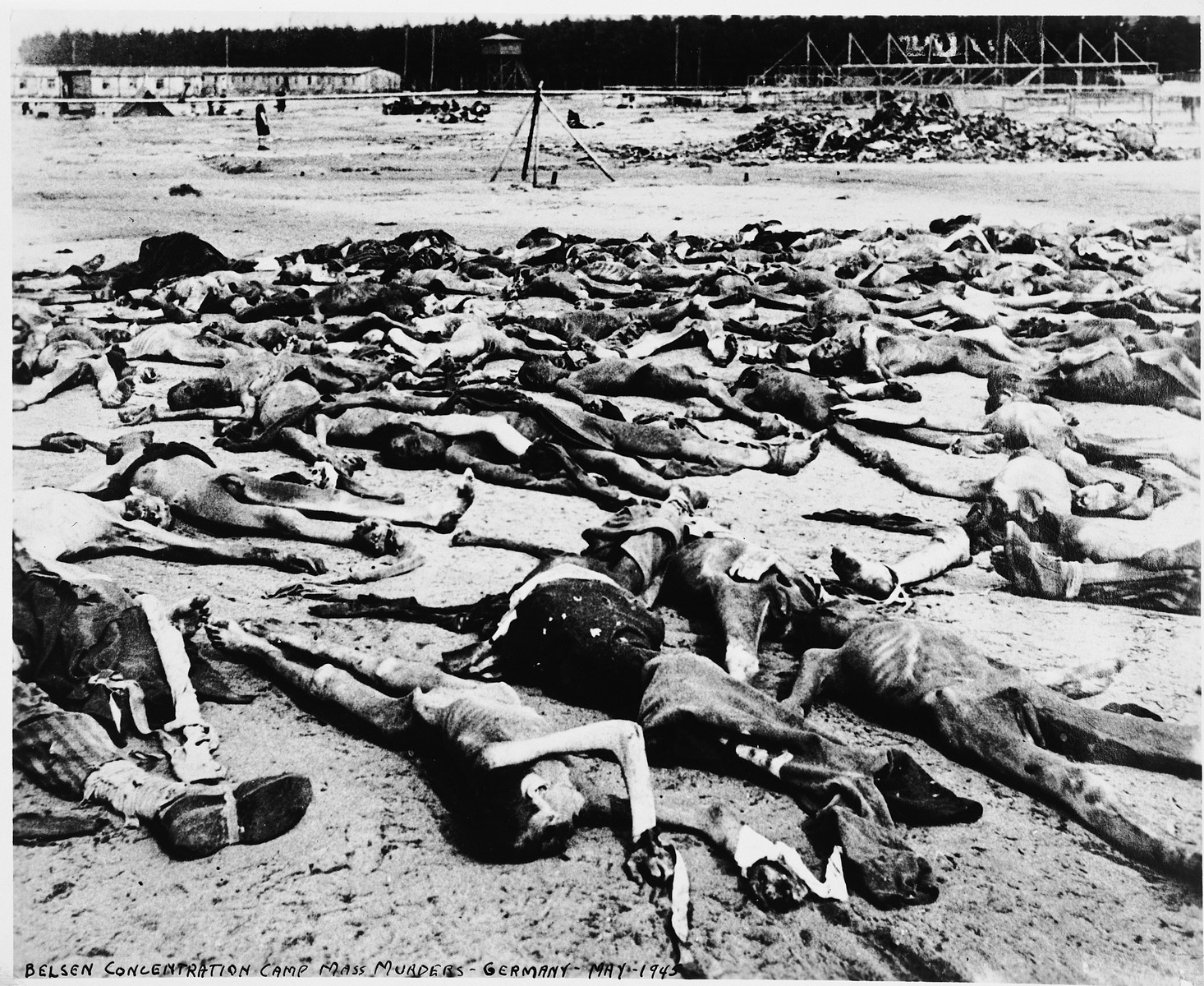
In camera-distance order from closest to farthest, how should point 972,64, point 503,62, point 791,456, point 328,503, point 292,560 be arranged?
point 292,560, point 328,503, point 972,64, point 791,456, point 503,62

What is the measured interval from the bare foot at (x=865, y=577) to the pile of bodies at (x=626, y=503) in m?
0.02

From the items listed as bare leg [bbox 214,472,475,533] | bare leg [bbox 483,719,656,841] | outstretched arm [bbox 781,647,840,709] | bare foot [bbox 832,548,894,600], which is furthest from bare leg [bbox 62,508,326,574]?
bare foot [bbox 832,548,894,600]

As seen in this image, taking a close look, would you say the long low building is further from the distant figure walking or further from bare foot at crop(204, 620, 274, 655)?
bare foot at crop(204, 620, 274, 655)

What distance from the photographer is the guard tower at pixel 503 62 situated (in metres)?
5.48

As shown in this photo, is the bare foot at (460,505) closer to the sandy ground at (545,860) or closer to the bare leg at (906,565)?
the sandy ground at (545,860)

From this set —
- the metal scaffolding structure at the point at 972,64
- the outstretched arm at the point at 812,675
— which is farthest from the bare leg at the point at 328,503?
the metal scaffolding structure at the point at 972,64

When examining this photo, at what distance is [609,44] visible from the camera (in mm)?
5617

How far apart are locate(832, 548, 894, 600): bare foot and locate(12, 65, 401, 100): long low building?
387 cm

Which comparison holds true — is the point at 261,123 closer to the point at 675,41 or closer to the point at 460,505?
the point at 675,41

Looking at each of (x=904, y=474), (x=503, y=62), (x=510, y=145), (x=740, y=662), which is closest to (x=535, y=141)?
(x=510, y=145)

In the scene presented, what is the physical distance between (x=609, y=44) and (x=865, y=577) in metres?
3.16

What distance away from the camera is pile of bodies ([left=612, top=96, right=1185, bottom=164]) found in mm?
6520

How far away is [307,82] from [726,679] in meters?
4.58

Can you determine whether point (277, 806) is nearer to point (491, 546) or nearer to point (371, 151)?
point (491, 546)
